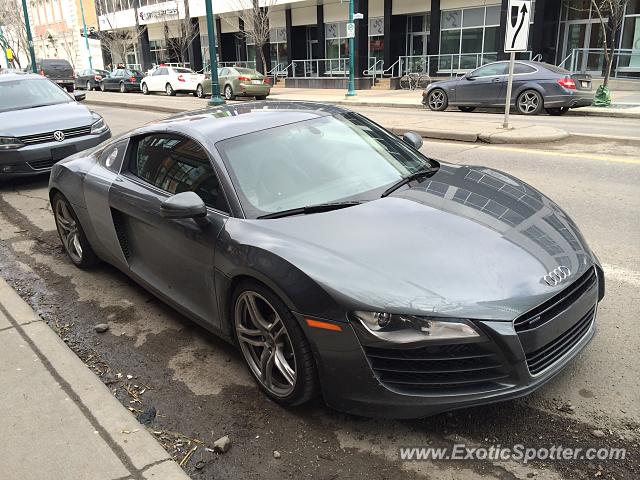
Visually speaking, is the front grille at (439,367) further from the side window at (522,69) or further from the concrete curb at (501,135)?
the side window at (522,69)

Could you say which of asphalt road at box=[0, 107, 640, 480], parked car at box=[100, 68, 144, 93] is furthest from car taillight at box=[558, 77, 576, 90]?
parked car at box=[100, 68, 144, 93]

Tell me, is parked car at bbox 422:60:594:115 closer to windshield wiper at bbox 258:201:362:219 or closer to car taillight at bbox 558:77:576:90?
car taillight at bbox 558:77:576:90

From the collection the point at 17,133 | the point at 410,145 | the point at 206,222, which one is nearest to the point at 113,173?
the point at 206,222

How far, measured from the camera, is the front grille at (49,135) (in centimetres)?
828

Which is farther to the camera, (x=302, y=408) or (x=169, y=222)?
(x=169, y=222)

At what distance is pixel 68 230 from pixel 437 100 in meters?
14.5

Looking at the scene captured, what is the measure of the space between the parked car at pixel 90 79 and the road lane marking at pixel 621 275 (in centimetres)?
3767

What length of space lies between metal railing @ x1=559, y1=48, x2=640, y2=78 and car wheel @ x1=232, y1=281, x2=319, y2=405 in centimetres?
2301

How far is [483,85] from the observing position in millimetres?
16266

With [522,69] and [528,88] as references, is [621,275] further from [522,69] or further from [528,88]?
[522,69]

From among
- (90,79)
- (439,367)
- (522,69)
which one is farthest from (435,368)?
(90,79)

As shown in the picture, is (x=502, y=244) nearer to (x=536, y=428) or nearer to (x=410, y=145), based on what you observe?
(x=536, y=428)

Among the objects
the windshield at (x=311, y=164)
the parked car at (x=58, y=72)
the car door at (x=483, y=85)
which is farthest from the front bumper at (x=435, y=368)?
the parked car at (x=58, y=72)

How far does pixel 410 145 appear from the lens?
4.55m
